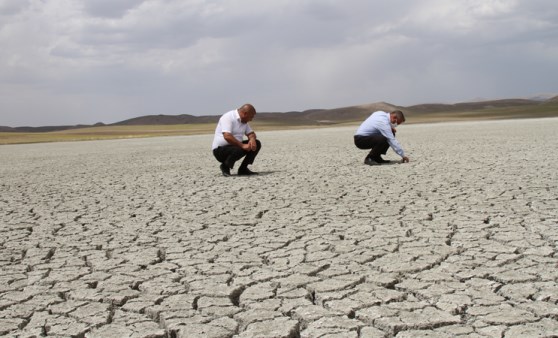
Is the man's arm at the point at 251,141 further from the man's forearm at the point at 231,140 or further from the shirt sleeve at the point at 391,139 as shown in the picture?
the shirt sleeve at the point at 391,139

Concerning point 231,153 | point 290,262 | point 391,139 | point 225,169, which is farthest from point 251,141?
point 290,262

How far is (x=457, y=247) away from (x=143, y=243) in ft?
7.18

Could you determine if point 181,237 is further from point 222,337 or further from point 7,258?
point 222,337

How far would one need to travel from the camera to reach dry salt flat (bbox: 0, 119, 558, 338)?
2566 millimetres

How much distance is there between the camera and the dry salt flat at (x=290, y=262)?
2.57 meters

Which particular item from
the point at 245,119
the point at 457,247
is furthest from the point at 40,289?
the point at 245,119

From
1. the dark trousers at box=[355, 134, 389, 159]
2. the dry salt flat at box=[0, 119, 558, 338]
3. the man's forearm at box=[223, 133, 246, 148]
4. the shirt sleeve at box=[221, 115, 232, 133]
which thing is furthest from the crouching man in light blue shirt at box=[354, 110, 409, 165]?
the shirt sleeve at box=[221, 115, 232, 133]

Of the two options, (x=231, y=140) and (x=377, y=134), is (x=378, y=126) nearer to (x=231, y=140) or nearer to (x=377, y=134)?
(x=377, y=134)

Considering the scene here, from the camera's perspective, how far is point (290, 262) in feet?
11.7

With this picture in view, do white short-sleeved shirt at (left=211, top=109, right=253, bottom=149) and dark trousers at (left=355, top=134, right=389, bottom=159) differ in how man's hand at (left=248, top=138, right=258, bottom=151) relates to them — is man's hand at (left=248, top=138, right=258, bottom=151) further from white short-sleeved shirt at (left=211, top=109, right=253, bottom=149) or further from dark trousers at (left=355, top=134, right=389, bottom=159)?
dark trousers at (left=355, top=134, right=389, bottom=159)

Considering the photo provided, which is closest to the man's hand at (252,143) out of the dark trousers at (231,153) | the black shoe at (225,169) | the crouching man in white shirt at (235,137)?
the crouching man in white shirt at (235,137)

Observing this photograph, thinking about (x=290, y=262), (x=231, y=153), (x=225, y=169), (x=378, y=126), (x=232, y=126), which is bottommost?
(x=290, y=262)

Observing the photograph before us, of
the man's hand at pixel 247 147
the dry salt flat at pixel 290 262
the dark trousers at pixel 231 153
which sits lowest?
the dry salt flat at pixel 290 262

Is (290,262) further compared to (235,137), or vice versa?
(235,137)
